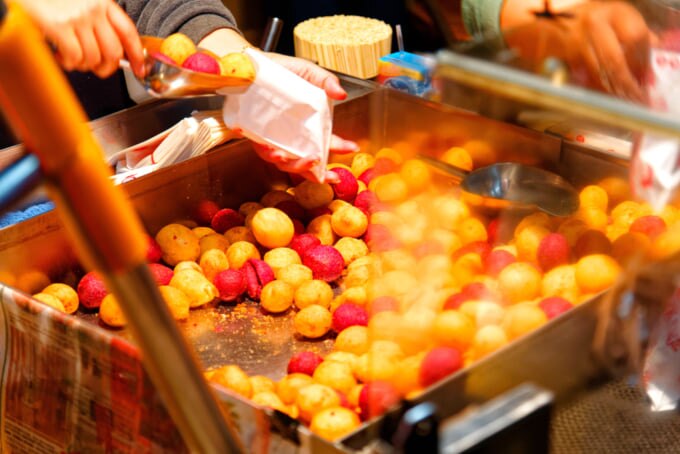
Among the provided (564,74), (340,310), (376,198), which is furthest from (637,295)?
(376,198)

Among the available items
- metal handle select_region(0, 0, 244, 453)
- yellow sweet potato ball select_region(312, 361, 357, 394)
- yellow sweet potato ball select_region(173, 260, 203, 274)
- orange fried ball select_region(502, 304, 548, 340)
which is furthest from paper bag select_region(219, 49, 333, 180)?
metal handle select_region(0, 0, 244, 453)

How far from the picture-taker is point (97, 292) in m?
1.40

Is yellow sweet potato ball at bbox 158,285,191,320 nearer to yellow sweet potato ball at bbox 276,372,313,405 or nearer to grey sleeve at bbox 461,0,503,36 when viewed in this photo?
yellow sweet potato ball at bbox 276,372,313,405

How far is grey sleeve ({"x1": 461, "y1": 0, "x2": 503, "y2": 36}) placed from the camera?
3.32ft

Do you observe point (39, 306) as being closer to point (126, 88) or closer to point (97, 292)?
point (97, 292)

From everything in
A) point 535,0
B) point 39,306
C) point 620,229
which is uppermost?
point 535,0

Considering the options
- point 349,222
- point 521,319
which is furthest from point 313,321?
point 521,319

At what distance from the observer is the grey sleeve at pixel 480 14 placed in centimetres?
101

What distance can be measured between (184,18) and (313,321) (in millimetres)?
949

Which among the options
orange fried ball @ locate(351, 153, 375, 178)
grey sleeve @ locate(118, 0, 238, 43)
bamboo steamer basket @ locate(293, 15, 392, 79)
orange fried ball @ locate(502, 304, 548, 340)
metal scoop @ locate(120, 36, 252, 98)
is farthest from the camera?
bamboo steamer basket @ locate(293, 15, 392, 79)

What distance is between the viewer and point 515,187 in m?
1.23

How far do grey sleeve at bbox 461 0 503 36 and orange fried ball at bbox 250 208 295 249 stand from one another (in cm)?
53

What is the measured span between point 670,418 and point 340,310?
22.0 inches

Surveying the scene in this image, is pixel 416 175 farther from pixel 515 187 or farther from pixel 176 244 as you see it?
pixel 176 244
